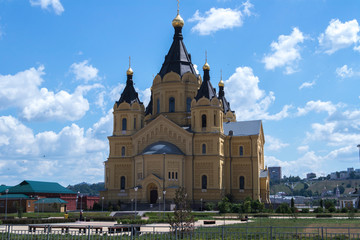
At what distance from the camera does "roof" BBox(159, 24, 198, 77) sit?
6669 centimetres

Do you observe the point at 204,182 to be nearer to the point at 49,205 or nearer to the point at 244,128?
the point at 244,128

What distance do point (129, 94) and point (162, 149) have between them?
463 inches

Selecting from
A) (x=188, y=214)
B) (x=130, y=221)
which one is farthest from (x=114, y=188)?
(x=188, y=214)

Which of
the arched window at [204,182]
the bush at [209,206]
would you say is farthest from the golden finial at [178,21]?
the bush at [209,206]

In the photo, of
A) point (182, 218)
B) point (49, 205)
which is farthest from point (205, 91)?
point (182, 218)

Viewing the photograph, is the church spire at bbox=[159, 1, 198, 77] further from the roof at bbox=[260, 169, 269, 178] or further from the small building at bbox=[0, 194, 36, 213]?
the small building at bbox=[0, 194, 36, 213]

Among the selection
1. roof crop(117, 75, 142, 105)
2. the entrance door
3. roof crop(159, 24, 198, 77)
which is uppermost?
roof crop(159, 24, 198, 77)

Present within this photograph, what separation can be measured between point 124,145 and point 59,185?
56.2 feet

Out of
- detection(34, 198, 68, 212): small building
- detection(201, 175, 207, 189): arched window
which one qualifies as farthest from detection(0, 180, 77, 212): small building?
detection(201, 175, 207, 189): arched window

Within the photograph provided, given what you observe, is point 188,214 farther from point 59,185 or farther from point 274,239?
point 59,185

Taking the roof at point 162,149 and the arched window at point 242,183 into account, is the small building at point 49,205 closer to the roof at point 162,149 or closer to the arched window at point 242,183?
the roof at point 162,149

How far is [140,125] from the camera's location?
6675 centimetres

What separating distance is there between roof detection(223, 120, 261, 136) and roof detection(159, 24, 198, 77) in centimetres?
950

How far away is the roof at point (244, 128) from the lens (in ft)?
211
